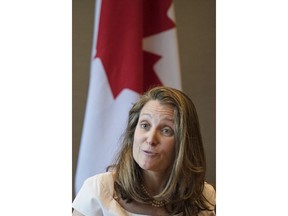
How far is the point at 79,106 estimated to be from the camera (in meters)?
A: 0.80

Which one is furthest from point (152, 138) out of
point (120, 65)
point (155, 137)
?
→ point (120, 65)

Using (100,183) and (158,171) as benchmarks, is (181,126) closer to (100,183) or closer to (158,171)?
(158,171)

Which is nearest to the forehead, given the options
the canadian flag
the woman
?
the woman

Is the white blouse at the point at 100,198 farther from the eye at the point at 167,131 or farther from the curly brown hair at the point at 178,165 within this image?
the eye at the point at 167,131

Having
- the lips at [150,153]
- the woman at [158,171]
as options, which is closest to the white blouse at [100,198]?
the woman at [158,171]

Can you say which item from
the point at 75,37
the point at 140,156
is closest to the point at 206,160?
the point at 140,156

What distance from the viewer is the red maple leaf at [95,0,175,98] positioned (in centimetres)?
85

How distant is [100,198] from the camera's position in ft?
2.38

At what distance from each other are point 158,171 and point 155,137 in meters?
0.09

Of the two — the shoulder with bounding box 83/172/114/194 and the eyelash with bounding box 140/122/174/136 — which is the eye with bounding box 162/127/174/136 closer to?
the eyelash with bounding box 140/122/174/136

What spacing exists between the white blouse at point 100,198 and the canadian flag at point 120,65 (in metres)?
0.06

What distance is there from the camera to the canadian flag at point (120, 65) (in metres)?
0.82
